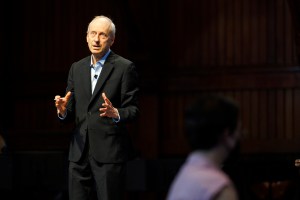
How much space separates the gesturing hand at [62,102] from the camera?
11.0ft

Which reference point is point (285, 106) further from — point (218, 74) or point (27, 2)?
point (27, 2)

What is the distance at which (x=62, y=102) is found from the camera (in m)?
3.36

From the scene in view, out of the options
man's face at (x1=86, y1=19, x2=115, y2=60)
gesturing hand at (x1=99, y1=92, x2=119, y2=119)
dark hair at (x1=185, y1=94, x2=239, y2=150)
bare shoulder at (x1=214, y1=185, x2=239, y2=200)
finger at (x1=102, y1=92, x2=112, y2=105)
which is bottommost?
bare shoulder at (x1=214, y1=185, x2=239, y2=200)

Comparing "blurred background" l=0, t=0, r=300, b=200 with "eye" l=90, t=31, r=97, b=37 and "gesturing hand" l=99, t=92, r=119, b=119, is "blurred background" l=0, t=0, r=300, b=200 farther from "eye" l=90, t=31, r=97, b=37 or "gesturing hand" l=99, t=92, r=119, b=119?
"gesturing hand" l=99, t=92, r=119, b=119

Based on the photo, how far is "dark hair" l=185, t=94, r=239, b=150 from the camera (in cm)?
181

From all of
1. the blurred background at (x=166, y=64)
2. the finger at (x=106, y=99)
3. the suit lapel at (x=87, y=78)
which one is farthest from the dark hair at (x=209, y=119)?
the blurred background at (x=166, y=64)

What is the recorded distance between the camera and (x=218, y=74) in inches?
251

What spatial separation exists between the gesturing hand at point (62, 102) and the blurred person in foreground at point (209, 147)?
5.21 ft

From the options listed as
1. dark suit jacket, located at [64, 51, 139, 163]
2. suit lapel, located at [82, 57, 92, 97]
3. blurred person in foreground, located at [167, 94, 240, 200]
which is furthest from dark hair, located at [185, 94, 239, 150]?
suit lapel, located at [82, 57, 92, 97]

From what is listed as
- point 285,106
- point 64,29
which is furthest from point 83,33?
point 285,106

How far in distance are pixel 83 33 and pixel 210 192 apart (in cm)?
517

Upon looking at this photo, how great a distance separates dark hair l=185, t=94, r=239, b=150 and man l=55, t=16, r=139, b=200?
1453 millimetres

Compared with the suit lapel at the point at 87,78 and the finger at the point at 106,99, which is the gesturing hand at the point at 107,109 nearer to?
the finger at the point at 106,99

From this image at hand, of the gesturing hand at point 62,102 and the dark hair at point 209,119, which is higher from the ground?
the dark hair at point 209,119
